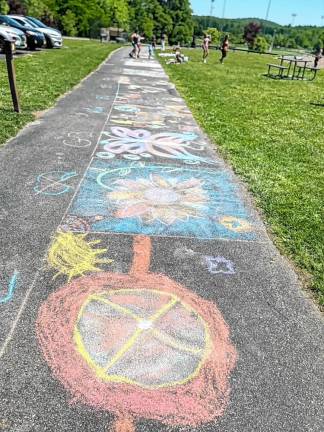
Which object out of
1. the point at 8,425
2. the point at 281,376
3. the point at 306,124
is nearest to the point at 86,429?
the point at 8,425

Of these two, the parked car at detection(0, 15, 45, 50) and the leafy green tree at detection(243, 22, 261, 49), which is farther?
the leafy green tree at detection(243, 22, 261, 49)

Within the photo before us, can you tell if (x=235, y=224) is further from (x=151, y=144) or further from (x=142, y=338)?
(x=151, y=144)

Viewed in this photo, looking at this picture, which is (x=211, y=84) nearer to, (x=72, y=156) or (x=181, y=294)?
(x=72, y=156)

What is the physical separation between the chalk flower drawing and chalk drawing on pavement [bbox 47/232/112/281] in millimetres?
758

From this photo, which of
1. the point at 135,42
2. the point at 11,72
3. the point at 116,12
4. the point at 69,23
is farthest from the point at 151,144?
the point at 116,12

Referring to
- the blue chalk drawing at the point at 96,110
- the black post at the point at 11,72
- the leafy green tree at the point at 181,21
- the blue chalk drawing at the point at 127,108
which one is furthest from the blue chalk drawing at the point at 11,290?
the leafy green tree at the point at 181,21

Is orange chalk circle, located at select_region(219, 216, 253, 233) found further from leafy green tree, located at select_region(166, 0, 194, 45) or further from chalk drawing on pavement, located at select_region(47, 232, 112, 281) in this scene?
leafy green tree, located at select_region(166, 0, 194, 45)

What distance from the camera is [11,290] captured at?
11.1 ft

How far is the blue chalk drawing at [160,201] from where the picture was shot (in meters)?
4.67

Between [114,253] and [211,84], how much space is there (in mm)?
14928

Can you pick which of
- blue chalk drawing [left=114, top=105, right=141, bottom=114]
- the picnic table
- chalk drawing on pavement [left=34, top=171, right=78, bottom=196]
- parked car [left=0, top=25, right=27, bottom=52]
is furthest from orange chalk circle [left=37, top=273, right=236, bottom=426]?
the picnic table

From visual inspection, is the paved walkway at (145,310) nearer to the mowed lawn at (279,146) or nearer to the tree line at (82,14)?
the mowed lawn at (279,146)

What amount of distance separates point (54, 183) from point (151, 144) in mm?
2854

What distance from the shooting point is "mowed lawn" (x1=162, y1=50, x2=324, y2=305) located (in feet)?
15.5
